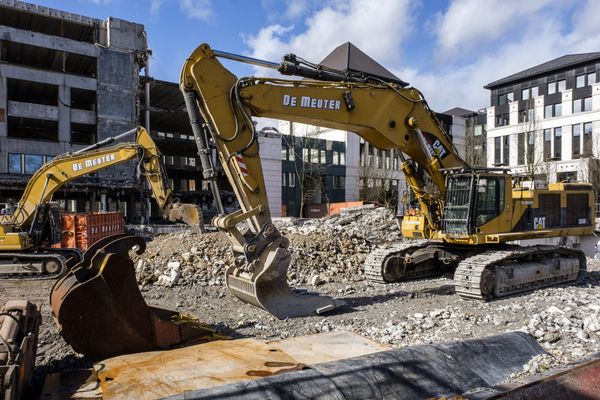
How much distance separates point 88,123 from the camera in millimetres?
38844

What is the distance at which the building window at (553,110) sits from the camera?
159 ft

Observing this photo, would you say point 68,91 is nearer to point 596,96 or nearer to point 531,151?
point 531,151

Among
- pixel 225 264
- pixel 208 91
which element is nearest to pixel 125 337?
pixel 208 91

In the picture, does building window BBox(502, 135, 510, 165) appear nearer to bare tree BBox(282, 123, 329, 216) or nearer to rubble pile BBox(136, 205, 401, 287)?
bare tree BBox(282, 123, 329, 216)

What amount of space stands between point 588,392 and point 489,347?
143cm

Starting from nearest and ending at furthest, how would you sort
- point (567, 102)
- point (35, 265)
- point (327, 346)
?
point (327, 346)
point (35, 265)
point (567, 102)

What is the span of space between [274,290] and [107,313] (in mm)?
2915

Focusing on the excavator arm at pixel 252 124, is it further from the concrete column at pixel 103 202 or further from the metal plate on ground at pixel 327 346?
the concrete column at pixel 103 202

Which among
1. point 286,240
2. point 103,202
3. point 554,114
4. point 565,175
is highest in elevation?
point 554,114

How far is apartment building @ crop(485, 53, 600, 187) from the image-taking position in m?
44.4

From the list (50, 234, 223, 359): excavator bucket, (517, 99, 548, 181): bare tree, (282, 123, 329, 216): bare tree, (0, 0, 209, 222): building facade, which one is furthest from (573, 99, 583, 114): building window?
(50, 234, 223, 359): excavator bucket

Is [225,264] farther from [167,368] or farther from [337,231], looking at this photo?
[167,368]

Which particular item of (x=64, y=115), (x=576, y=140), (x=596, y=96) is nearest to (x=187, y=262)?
(x=64, y=115)

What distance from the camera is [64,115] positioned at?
37.7 m
